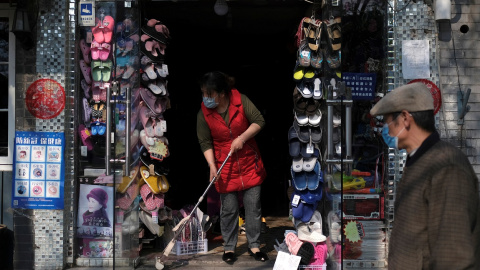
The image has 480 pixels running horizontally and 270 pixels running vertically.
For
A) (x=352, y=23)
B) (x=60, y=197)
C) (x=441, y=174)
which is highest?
(x=352, y=23)

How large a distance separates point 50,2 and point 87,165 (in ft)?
5.33

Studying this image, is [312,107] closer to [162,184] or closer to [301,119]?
[301,119]

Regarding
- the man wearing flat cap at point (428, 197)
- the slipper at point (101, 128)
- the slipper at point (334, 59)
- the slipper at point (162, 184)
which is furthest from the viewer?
the slipper at point (162, 184)

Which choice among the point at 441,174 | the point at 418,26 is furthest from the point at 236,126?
the point at 441,174

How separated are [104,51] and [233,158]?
165cm

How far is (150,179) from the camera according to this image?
Answer: 5.94 meters

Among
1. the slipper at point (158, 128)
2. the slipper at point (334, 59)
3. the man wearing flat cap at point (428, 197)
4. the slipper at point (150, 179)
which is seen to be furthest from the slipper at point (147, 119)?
the man wearing flat cap at point (428, 197)

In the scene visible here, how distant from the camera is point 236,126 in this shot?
5.54 metres

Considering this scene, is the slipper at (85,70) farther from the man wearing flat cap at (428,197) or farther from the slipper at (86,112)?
the man wearing flat cap at (428,197)

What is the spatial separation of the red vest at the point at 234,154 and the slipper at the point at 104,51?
1.08m

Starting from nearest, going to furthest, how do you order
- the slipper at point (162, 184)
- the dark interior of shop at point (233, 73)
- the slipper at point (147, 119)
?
the slipper at point (147, 119), the slipper at point (162, 184), the dark interior of shop at point (233, 73)

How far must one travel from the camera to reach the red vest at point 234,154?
218 inches

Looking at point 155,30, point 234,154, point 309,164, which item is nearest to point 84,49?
point 155,30

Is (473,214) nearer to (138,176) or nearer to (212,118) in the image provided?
(212,118)
